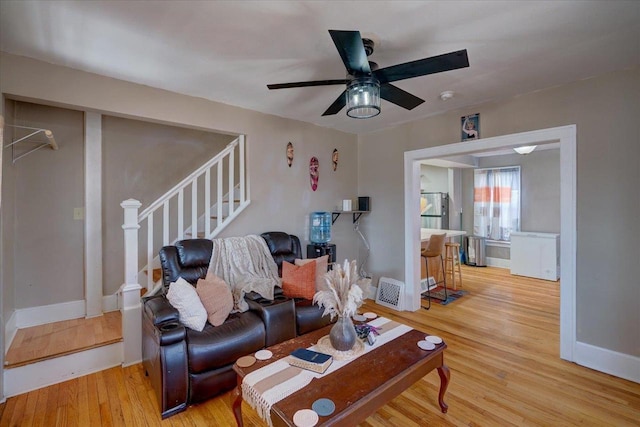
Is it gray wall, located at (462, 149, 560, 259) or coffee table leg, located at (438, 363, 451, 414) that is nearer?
coffee table leg, located at (438, 363, 451, 414)

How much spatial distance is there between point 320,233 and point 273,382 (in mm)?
2592

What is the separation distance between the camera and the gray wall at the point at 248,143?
236 centimetres

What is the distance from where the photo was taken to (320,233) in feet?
13.3

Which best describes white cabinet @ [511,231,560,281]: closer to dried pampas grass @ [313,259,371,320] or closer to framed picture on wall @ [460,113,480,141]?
framed picture on wall @ [460,113,480,141]

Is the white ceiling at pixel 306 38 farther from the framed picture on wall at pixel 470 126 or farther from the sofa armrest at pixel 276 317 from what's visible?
the sofa armrest at pixel 276 317

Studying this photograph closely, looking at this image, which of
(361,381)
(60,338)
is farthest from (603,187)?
(60,338)

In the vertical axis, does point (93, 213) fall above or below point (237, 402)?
above

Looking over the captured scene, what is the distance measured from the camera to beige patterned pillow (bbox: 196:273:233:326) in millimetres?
2336

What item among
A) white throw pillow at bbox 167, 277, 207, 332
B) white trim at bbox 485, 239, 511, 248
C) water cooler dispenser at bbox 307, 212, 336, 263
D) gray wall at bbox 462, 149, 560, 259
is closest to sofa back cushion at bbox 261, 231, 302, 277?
water cooler dispenser at bbox 307, 212, 336, 263

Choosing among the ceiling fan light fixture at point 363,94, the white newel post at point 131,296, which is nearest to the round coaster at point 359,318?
the ceiling fan light fixture at point 363,94

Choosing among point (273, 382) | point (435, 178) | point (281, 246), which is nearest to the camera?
point (273, 382)

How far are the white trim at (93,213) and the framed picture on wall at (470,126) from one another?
3892mm

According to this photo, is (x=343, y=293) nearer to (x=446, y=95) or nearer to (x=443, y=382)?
(x=443, y=382)

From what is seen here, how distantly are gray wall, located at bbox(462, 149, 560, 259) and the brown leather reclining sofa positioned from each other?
17.3ft
